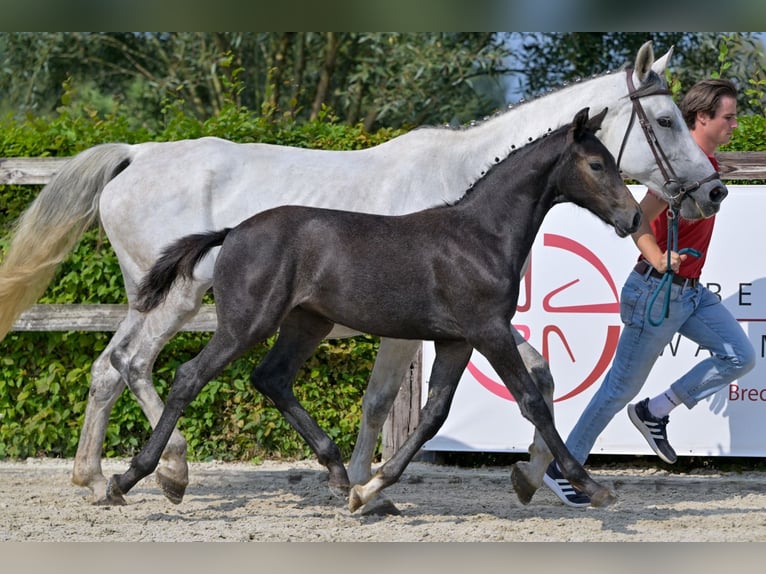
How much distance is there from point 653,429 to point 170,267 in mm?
2503

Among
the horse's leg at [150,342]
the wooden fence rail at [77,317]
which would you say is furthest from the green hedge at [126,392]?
the horse's leg at [150,342]

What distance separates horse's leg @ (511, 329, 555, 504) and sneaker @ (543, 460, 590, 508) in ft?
0.67

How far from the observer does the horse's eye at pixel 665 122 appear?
15.4 feet

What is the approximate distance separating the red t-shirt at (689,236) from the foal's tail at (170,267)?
2.12 meters

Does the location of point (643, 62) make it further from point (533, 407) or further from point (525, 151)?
point (533, 407)

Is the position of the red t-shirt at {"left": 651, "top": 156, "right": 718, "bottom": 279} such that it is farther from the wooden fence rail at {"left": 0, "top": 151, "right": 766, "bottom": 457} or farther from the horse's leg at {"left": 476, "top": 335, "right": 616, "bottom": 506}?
the wooden fence rail at {"left": 0, "top": 151, "right": 766, "bottom": 457}

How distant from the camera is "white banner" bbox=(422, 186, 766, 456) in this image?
19.7ft

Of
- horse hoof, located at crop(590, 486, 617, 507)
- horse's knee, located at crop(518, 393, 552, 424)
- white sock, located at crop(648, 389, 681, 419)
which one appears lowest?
white sock, located at crop(648, 389, 681, 419)

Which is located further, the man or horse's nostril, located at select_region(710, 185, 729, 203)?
the man

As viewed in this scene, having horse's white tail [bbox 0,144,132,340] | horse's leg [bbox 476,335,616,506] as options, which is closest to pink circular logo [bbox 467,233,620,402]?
horse's leg [bbox 476,335,616,506]

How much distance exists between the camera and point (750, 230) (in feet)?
20.0

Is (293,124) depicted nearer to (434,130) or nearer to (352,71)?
(434,130)
